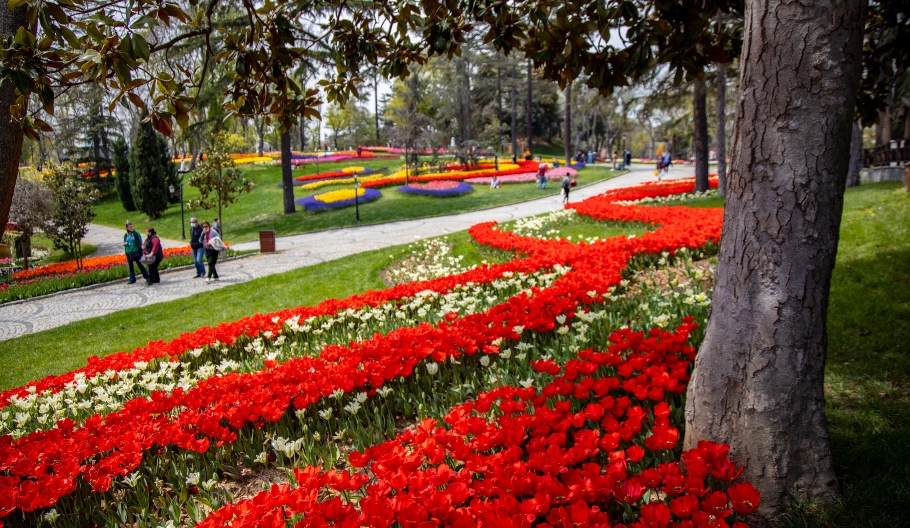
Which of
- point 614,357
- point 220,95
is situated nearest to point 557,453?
point 614,357

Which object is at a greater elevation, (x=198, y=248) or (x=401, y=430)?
(x=198, y=248)

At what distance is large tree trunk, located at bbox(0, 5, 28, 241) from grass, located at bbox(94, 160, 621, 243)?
17.7m

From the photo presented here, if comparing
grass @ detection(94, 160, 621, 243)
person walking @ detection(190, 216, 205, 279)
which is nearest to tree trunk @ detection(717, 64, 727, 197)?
grass @ detection(94, 160, 621, 243)

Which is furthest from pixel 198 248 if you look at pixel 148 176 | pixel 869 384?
pixel 148 176

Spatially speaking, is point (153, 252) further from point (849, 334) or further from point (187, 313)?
point (849, 334)

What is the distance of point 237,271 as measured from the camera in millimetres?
14219

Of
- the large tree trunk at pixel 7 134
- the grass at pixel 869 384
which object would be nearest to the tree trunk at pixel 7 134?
the large tree trunk at pixel 7 134

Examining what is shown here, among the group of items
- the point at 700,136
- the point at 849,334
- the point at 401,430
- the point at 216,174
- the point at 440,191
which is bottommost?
the point at 401,430

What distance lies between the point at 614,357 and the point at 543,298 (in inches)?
71.2

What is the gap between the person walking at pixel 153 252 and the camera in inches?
518

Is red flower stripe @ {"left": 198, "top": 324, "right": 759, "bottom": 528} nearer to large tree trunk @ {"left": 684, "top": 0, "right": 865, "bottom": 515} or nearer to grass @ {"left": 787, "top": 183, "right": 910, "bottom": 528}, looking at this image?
large tree trunk @ {"left": 684, "top": 0, "right": 865, "bottom": 515}

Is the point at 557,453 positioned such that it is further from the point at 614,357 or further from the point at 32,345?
the point at 32,345

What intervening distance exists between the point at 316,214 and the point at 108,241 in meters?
12.2

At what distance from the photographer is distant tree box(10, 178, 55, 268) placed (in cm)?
1995
